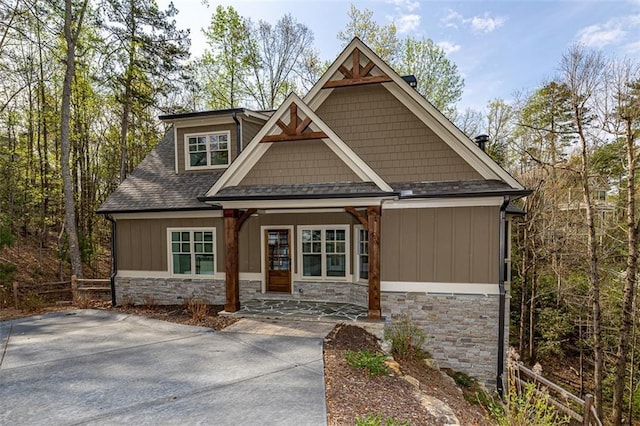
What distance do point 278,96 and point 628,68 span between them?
16851mm

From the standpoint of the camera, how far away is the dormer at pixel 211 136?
10.1 meters

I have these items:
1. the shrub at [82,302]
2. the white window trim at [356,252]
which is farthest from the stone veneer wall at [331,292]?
the shrub at [82,302]

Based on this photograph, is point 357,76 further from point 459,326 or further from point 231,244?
point 459,326

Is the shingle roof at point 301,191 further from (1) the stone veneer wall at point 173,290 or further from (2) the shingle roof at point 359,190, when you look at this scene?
(1) the stone veneer wall at point 173,290

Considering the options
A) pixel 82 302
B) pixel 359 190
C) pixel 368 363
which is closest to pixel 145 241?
pixel 82 302

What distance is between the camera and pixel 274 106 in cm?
2088

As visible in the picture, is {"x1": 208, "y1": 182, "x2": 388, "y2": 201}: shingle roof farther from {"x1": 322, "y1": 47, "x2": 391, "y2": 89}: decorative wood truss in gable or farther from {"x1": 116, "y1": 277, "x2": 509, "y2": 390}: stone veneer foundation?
{"x1": 322, "y1": 47, "x2": 391, "y2": 89}: decorative wood truss in gable

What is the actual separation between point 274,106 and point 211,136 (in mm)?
11373

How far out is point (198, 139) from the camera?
10.6 metres

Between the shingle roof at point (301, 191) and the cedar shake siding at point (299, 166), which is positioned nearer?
the shingle roof at point (301, 191)

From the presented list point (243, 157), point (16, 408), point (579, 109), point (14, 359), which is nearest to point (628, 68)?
point (579, 109)

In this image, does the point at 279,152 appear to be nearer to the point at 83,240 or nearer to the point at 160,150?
the point at 160,150

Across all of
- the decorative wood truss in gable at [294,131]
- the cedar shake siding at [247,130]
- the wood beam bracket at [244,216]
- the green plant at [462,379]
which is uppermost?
the cedar shake siding at [247,130]

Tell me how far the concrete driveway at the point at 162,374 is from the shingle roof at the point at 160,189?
11.6 feet
